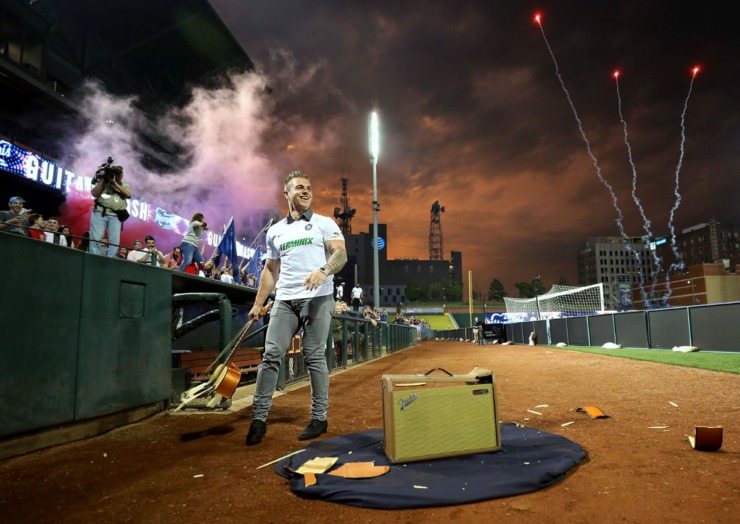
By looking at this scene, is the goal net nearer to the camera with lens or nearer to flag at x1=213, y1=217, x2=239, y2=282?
flag at x1=213, y1=217, x2=239, y2=282

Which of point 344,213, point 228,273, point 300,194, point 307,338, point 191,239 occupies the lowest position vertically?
point 307,338

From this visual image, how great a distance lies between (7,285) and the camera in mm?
3057

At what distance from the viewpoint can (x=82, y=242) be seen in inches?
→ 171

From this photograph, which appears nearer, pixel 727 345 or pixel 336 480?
pixel 336 480

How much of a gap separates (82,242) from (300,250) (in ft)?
7.75

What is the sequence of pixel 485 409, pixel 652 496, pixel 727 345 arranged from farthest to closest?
pixel 727 345, pixel 485 409, pixel 652 496

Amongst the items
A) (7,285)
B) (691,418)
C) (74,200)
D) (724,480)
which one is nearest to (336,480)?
(724,480)

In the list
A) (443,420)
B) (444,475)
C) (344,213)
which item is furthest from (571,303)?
(344,213)

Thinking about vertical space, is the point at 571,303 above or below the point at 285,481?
above

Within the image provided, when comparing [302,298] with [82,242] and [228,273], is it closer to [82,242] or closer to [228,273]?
[82,242]

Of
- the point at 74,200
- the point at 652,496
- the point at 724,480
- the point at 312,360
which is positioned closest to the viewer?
the point at 652,496

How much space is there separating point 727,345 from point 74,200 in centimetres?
2277

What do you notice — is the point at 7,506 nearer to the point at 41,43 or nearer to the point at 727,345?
the point at 727,345

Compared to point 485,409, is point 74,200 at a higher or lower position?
higher
